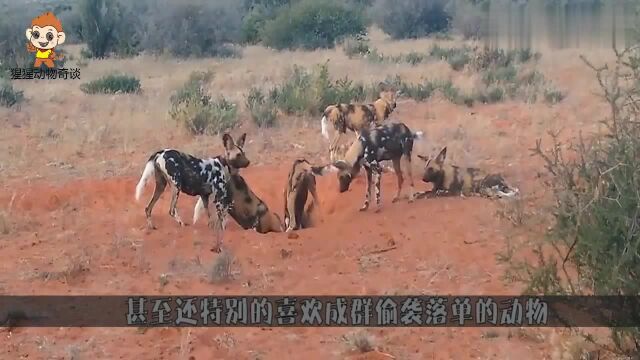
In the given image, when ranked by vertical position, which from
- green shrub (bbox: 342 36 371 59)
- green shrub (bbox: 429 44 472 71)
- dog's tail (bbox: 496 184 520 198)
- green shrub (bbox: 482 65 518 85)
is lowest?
dog's tail (bbox: 496 184 520 198)

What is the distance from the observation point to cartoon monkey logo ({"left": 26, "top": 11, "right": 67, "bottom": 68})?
24648 millimetres

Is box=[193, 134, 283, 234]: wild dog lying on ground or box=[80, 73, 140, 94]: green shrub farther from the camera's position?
box=[80, 73, 140, 94]: green shrub

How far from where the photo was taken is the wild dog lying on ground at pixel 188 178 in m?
8.22

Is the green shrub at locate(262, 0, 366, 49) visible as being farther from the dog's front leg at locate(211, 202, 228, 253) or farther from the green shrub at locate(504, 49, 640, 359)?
the green shrub at locate(504, 49, 640, 359)

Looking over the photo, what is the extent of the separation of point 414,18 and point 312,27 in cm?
629

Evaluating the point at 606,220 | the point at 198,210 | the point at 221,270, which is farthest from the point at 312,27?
the point at 606,220

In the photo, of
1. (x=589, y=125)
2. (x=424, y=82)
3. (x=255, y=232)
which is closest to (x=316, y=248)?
(x=255, y=232)

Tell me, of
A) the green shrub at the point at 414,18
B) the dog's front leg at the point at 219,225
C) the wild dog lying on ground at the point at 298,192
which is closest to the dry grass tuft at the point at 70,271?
the dog's front leg at the point at 219,225

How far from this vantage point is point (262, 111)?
14453 millimetres

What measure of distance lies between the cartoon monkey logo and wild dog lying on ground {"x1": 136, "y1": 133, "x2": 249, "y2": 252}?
17.0 meters

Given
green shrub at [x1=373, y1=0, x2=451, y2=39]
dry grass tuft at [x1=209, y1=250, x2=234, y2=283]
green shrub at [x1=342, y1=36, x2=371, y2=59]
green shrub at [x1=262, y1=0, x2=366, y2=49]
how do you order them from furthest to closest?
green shrub at [x1=373, y1=0, x2=451, y2=39]
green shrub at [x1=262, y1=0, x2=366, y2=49]
green shrub at [x1=342, y1=36, x2=371, y2=59]
dry grass tuft at [x1=209, y1=250, x2=234, y2=283]

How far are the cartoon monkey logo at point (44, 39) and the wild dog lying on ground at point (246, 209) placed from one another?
1681 cm

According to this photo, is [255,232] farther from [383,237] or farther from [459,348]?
[459,348]

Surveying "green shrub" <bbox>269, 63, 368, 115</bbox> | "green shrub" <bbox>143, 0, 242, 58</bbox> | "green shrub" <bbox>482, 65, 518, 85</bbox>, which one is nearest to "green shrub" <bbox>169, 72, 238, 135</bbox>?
"green shrub" <bbox>269, 63, 368, 115</bbox>
